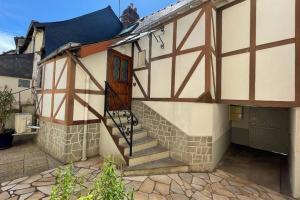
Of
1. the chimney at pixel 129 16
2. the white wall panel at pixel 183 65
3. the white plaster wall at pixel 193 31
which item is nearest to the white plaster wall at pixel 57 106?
the white wall panel at pixel 183 65

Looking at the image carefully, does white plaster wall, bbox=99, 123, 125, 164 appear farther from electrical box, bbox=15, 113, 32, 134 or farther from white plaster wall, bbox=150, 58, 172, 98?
electrical box, bbox=15, 113, 32, 134

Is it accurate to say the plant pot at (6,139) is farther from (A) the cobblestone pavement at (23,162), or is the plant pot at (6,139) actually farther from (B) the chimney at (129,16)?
(B) the chimney at (129,16)

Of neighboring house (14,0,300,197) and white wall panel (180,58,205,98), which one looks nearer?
neighboring house (14,0,300,197)

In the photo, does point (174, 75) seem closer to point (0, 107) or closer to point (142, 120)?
point (142, 120)

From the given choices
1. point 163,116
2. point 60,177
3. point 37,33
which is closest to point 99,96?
point 163,116

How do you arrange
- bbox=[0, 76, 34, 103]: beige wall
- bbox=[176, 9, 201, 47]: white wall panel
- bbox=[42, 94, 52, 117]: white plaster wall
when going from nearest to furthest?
1. bbox=[176, 9, 201, 47]: white wall panel
2. bbox=[42, 94, 52, 117]: white plaster wall
3. bbox=[0, 76, 34, 103]: beige wall

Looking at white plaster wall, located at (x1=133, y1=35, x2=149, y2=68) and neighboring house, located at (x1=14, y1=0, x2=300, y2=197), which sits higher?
white plaster wall, located at (x1=133, y1=35, x2=149, y2=68)

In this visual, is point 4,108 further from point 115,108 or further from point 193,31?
point 193,31

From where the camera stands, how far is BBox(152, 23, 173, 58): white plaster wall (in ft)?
18.7

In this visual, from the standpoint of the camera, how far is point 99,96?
5.78 m

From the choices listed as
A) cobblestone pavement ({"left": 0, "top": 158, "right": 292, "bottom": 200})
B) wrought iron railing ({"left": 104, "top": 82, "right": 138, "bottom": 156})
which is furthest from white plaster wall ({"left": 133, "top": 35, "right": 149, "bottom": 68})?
cobblestone pavement ({"left": 0, "top": 158, "right": 292, "bottom": 200})

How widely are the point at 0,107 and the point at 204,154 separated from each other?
24.2 ft

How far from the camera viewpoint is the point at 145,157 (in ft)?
16.0

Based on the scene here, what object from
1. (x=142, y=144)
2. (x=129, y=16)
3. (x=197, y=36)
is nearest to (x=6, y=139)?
(x=142, y=144)
